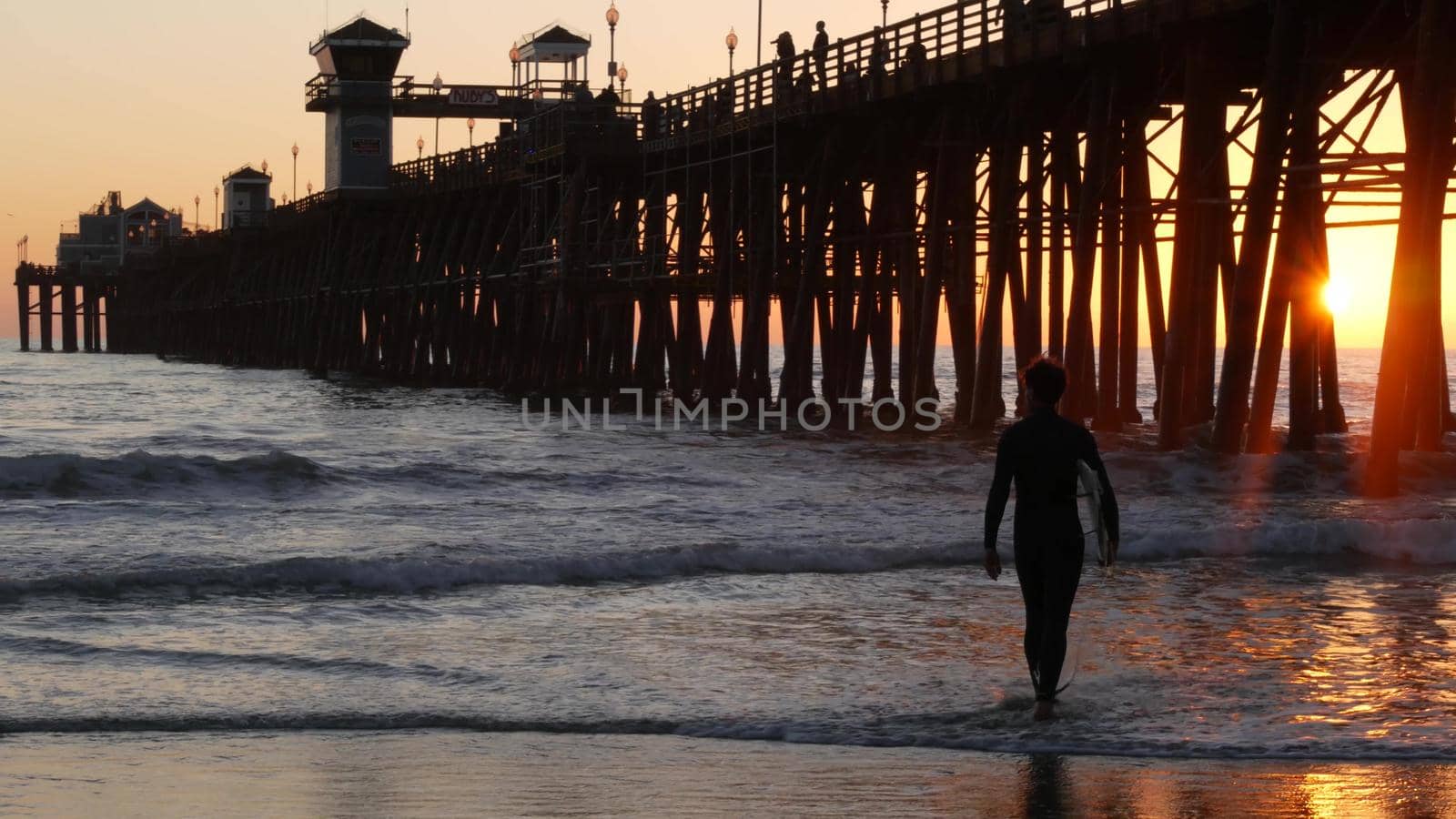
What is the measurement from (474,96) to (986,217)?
1597 inches

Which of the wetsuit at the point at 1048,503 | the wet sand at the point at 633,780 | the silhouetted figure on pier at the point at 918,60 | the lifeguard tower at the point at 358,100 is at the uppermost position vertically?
the lifeguard tower at the point at 358,100

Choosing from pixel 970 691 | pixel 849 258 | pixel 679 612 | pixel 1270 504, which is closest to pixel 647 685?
pixel 970 691

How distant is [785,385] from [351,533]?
1794cm

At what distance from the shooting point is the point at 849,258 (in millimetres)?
31609

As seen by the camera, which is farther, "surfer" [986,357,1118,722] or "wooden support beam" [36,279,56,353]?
"wooden support beam" [36,279,56,353]

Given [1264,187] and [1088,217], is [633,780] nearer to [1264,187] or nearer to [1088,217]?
[1264,187]

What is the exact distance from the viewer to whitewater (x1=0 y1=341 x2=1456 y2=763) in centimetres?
757

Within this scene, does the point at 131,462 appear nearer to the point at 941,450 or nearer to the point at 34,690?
the point at 941,450

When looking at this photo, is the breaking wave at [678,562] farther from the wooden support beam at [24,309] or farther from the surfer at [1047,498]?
the wooden support beam at [24,309]

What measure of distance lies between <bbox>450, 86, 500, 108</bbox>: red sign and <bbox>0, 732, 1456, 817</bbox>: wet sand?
58520mm

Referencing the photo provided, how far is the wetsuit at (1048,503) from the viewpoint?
728 cm

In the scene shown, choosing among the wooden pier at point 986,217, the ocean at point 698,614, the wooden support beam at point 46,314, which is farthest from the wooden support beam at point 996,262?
the wooden support beam at point 46,314

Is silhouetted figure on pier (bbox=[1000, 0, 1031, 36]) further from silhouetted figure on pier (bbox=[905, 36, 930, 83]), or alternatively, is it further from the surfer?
the surfer

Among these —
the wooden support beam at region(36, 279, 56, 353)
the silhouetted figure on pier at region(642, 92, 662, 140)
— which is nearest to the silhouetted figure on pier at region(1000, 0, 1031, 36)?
the silhouetted figure on pier at region(642, 92, 662, 140)
